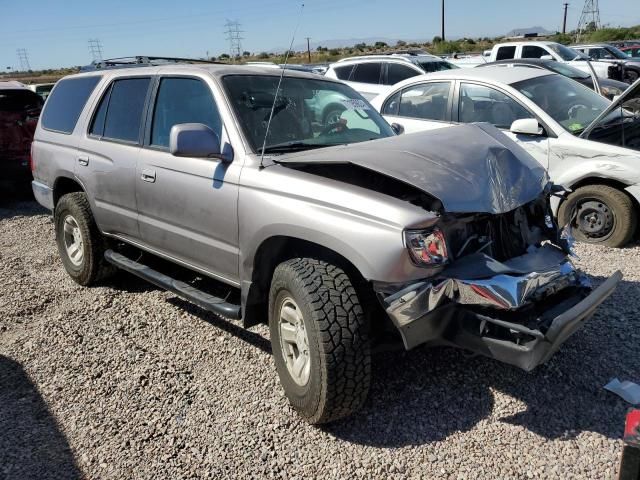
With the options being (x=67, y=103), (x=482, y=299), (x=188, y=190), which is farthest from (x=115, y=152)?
(x=482, y=299)

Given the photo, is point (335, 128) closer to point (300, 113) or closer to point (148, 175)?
point (300, 113)

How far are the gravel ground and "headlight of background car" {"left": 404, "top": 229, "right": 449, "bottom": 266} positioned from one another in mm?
1006

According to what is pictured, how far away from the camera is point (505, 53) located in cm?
1859

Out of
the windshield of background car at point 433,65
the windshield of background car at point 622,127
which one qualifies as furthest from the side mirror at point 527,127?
the windshield of background car at point 433,65

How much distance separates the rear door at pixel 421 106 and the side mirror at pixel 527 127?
102 centimetres

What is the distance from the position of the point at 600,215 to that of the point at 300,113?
3.53m

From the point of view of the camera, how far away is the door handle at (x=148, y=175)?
417cm

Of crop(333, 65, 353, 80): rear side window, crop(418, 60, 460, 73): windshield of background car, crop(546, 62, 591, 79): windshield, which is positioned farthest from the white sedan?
crop(418, 60, 460, 73): windshield of background car

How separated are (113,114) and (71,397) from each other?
7.84 ft

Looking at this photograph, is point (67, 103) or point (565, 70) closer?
point (67, 103)

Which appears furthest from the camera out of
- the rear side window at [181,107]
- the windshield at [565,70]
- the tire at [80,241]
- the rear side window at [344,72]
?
the rear side window at [344,72]

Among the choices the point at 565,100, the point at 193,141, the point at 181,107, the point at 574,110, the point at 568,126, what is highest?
the point at 181,107

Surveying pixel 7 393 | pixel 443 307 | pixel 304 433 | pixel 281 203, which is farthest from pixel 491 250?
pixel 7 393

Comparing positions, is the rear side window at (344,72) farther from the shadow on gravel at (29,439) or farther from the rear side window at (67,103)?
the shadow on gravel at (29,439)
